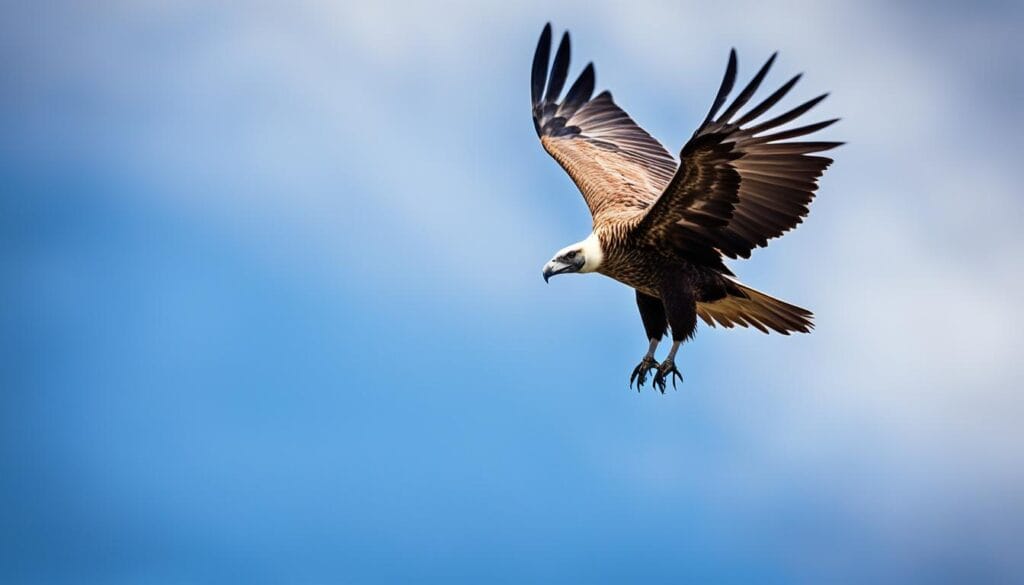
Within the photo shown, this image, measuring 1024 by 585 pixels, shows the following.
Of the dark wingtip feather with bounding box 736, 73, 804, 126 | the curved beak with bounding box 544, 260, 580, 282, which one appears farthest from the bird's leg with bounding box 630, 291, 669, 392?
the dark wingtip feather with bounding box 736, 73, 804, 126

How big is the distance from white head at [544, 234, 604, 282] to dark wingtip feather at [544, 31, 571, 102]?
3.27m

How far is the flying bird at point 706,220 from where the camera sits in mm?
9000

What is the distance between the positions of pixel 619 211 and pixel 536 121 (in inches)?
116

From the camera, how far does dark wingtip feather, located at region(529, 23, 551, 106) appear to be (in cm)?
1311

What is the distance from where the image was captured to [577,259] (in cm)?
1047

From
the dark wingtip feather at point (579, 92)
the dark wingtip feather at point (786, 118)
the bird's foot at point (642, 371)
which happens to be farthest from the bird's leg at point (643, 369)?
the dark wingtip feather at point (579, 92)

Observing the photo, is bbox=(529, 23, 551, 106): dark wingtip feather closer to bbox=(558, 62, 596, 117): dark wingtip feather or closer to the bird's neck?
bbox=(558, 62, 596, 117): dark wingtip feather

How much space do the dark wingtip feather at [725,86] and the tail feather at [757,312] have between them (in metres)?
2.01

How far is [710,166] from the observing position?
9.23 metres

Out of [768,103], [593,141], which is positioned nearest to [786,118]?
[768,103]

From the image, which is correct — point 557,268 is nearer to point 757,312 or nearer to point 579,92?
point 757,312

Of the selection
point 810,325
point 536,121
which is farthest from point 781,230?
point 536,121

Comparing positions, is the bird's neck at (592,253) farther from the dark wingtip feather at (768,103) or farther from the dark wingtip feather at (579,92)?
the dark wingtip feather at (579,92)

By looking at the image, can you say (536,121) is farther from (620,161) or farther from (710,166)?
(710,166)
